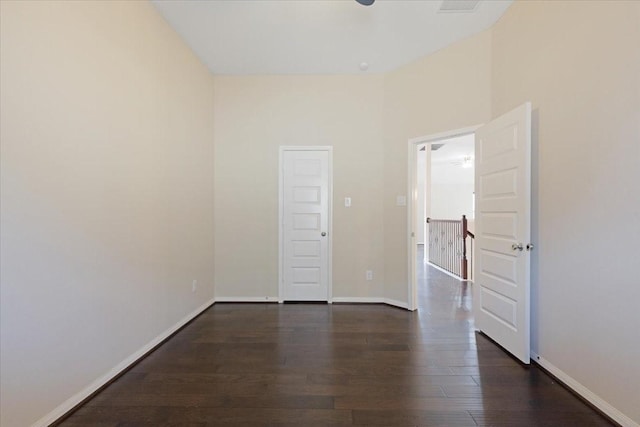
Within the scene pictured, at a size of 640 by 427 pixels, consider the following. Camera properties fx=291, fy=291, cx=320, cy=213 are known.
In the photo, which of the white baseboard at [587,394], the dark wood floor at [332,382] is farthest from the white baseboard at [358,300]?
the white baseboard at [587,394]

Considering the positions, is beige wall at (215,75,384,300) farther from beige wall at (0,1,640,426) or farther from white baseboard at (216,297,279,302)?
beige wall at (0,1,640,426)

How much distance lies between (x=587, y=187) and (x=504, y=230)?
2.35ft

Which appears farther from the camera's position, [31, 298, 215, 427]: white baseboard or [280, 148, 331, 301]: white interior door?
[280, 148, 331, 301]: white interior door

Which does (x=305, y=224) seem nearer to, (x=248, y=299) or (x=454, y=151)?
(x=248, y=299)

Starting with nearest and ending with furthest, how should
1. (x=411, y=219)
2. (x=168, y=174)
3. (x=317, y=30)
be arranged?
1. (x=168, y=174)
2. (x=317, y=30)
3. (x=411, y=219)

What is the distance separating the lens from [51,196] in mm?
1647

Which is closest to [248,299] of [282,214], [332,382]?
[282,214]

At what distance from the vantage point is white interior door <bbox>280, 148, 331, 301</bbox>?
3938mm

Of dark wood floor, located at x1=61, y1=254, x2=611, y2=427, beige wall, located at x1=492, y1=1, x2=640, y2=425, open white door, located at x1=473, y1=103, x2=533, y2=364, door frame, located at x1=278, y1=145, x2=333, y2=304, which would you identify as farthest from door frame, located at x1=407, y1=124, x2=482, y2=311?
beige wall, located at x1=492, y1=1, x2=640, y2=425

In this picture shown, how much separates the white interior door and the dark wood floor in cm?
82

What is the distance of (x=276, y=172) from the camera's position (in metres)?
3.92

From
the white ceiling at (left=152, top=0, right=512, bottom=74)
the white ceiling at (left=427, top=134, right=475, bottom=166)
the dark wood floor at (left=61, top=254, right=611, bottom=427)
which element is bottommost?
the dark wood floor at (left=61, top=254, right=611, bottom=427)

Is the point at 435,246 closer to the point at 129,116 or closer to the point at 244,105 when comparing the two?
the point at 244,105

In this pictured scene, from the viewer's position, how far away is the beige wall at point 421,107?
3.04m
